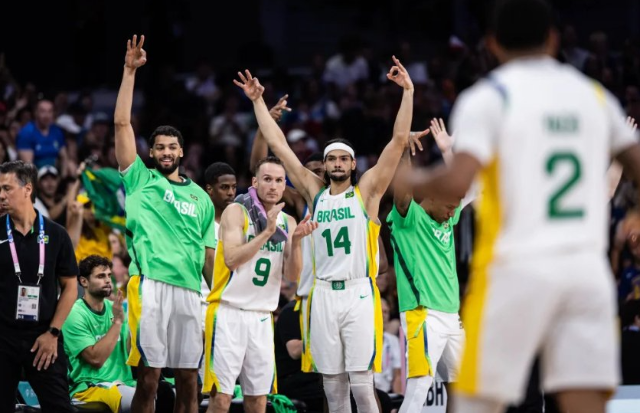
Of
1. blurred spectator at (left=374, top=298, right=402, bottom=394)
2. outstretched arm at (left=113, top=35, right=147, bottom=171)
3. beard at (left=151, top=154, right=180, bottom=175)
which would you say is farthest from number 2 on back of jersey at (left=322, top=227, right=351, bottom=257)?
blurred spectator at (left=374, top=298, right=402, bottom=394)

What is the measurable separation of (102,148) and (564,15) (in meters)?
10.00

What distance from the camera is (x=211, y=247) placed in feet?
31.9

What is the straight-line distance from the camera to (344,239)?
9.09 meters

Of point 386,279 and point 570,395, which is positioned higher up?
point 386,279

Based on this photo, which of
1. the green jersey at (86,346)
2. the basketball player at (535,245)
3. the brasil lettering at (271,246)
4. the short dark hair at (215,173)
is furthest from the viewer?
the short dark hair at (215,173)

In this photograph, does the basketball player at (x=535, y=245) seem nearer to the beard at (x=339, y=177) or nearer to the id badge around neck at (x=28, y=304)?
the beard at (x=339, y=177)

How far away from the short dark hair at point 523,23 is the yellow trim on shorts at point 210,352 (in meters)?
4.90

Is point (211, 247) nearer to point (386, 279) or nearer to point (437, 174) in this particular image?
point (386, 279)

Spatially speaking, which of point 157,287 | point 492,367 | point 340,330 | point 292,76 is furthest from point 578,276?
point 292,76

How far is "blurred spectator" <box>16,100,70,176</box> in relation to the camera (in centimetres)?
1386

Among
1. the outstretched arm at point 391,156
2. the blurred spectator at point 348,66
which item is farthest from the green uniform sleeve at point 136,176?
the blurred spectator at point 348,66

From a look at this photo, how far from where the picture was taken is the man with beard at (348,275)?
898 cm

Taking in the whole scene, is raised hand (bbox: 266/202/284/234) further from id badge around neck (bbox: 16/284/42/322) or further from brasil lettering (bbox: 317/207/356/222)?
id badge around neck (bbox: 16/284/42/322)

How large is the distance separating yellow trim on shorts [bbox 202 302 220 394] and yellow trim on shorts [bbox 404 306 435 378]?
1585 mm
